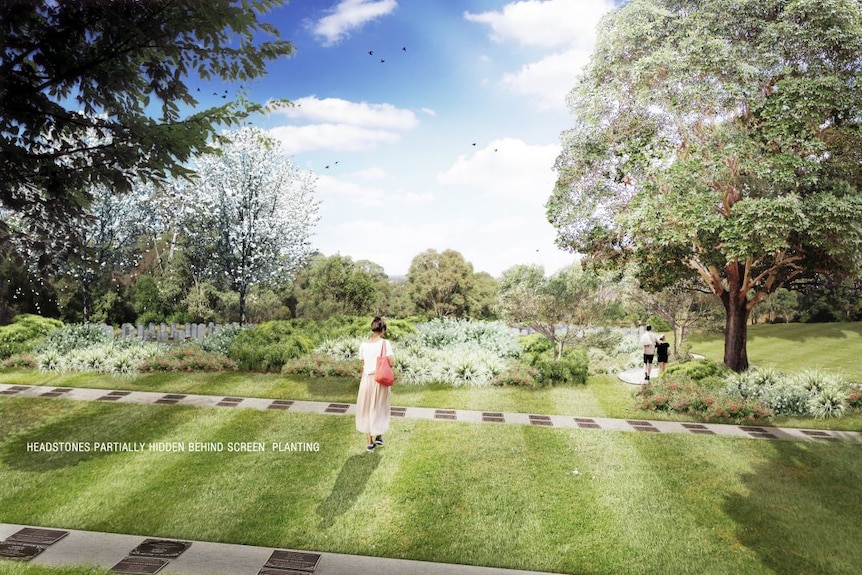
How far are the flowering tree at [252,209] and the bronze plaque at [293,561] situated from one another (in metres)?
18.6

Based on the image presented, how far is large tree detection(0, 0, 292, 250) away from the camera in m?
7.00

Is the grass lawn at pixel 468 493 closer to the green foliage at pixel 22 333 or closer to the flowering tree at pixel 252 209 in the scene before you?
the green foliage at pixel 22 333

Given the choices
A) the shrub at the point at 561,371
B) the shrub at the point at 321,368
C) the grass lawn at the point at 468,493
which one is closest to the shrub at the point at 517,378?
the shrub at the point at 561,371

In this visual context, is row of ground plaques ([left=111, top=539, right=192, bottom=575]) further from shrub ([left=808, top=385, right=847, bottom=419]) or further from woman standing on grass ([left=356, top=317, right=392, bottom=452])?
shrub ([left=808, top=385, right=847, bottom=419])

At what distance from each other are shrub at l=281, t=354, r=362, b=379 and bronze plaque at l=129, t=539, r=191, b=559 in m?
8.48

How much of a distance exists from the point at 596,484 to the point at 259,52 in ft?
28.0

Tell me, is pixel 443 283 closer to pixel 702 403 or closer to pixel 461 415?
pixel 702 403

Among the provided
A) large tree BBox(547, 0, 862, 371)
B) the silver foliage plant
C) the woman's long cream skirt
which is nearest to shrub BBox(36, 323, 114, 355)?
the woman's long cream skirt

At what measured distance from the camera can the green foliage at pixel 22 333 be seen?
644 inches

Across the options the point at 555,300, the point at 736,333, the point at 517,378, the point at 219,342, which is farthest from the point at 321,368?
the point at 736,333

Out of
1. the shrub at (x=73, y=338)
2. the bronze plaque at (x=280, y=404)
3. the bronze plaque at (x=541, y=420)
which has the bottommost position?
the bronze plaque at (x=541, y=420)

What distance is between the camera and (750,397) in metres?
13.6

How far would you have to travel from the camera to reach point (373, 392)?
9.05m

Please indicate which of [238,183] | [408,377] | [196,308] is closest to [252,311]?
[196,308]
